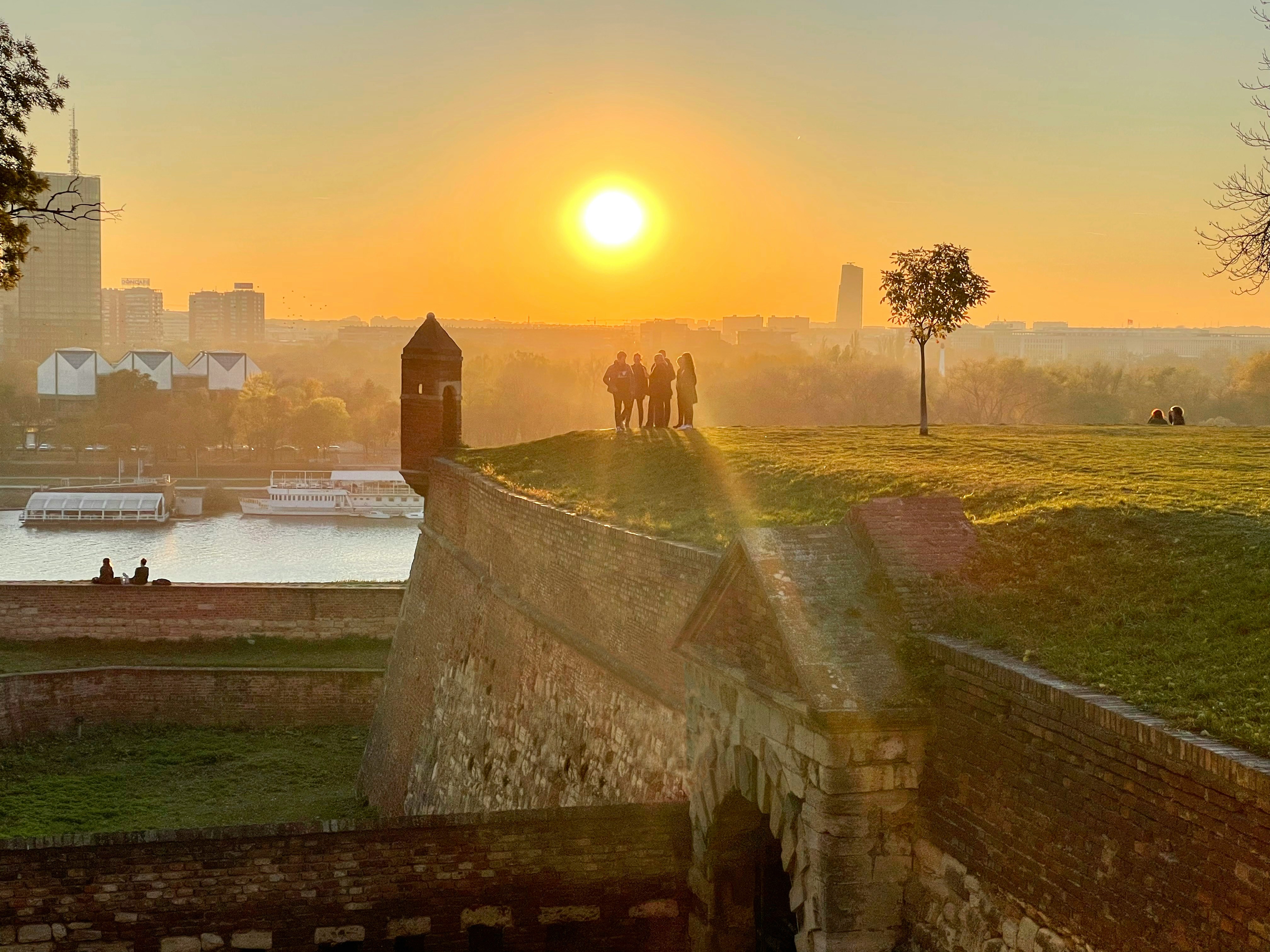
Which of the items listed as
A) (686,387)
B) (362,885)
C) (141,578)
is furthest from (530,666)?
(141,578)

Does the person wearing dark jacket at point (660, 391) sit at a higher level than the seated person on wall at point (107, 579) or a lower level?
higher

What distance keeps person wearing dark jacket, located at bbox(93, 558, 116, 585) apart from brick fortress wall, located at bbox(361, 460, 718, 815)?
8.60 m

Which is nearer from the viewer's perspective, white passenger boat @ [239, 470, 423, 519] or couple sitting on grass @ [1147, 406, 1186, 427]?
couple sitting on grass @ [1147, 406, 1186, 427]

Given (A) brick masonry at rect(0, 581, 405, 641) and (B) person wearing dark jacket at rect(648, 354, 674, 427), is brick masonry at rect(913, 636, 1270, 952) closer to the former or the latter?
(B) person wearing dark jacket at rect(648, 354, 674, 427)

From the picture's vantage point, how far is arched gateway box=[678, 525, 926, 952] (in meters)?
5.70

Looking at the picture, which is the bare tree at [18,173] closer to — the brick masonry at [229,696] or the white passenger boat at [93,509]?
the brick masonry at [229,696]

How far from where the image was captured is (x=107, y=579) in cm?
2508

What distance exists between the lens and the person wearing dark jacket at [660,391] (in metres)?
18.9

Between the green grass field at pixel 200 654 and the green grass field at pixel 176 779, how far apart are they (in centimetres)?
180

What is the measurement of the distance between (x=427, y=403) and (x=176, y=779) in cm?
672

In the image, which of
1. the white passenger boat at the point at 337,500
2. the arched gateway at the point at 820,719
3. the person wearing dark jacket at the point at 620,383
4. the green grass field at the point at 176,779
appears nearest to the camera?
the arched gateway at the point at 820,719

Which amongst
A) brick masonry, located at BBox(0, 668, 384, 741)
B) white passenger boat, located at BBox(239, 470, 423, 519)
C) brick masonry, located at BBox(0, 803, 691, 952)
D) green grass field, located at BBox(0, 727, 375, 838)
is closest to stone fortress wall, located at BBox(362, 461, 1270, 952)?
brick masonry, located at BBox(0, 803, 691, 952)

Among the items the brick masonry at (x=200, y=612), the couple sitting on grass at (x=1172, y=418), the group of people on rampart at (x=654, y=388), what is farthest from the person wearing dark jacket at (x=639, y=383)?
the couple sitting on grass at (x=1172, y=418)

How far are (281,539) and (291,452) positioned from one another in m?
32.1
